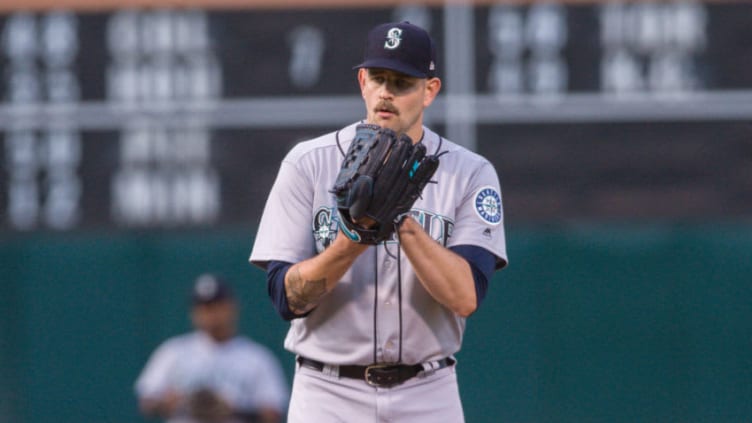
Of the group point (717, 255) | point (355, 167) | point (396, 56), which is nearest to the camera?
point (355, 167)

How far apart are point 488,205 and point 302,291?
45 centimetres

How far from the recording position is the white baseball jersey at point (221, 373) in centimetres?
538

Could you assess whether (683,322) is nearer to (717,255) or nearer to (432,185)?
(717,255)

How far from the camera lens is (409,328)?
2639 mm

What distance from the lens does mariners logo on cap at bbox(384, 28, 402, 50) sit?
103 inches

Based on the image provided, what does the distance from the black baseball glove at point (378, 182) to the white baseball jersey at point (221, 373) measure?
293 cm

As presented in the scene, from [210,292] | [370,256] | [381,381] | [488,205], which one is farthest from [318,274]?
[210,292]

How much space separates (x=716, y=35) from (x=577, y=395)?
6.54 feet

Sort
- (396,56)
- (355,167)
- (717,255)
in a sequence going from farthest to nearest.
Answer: (717,255) → (396,56) → (355,167)

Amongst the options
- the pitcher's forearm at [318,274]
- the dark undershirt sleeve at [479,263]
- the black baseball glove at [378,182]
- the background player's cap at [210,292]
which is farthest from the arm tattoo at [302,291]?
the background player's cap at [210,292]

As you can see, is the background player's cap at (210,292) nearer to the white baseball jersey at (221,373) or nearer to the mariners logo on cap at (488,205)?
the white baseball jersey at (221,373)

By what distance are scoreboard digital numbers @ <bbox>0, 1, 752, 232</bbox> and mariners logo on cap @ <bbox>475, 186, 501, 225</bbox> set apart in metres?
4.06

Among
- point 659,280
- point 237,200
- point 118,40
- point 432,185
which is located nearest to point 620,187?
point 659,280

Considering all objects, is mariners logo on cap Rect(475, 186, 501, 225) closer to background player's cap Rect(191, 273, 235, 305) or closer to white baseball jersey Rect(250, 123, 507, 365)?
white baseball jersey Rect(250, 123, 507, 365)
